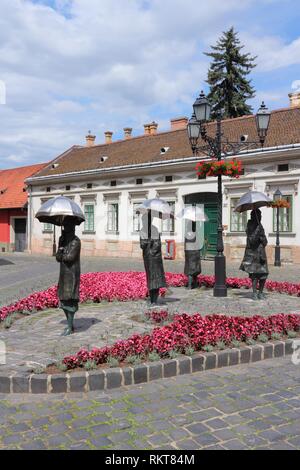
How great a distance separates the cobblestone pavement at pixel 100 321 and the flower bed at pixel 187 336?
1.75 ft

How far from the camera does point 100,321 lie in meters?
7.80

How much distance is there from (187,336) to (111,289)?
4.81m

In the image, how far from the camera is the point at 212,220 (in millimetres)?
23562

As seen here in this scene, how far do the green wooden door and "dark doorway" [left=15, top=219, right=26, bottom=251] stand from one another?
16.3 m

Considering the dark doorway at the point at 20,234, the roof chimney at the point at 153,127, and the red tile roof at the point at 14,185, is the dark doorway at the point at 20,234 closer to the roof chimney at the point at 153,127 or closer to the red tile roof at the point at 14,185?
the red tile roof at the point at 14,185

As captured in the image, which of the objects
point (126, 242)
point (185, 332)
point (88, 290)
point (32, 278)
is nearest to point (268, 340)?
point (185, 332)

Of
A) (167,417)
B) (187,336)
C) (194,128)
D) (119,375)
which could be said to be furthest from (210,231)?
(167,417)

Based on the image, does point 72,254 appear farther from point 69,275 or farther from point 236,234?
point 236,234

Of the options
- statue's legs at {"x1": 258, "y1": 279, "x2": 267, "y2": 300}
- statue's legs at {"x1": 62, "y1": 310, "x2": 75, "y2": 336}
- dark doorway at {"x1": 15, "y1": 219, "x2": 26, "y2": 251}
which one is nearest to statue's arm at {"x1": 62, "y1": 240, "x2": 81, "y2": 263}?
statue's legs at {"x1": 62, "y1": 310, "x2": 75, "y2": 336}

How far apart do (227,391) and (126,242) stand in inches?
868

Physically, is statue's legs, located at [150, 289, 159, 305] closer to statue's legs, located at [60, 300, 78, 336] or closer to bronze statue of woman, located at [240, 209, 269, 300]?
bronze statue of woman, located at [240, 209, 269, 300]

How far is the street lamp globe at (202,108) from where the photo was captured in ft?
34.3

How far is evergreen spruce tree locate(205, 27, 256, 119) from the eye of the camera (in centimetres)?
3691
